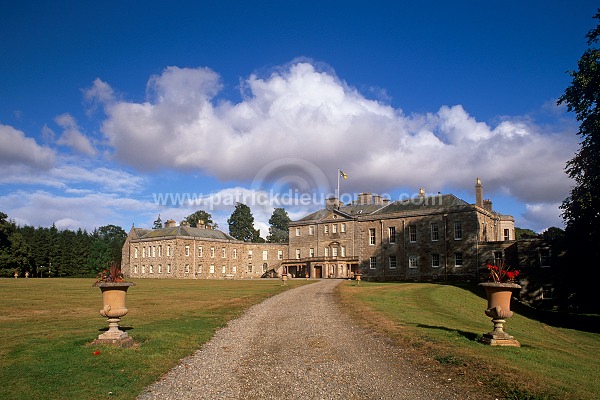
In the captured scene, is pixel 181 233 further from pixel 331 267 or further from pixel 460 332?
pixel 460 332

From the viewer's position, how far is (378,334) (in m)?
16.1

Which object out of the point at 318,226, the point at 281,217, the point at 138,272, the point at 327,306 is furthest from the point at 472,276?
the point at 281,217

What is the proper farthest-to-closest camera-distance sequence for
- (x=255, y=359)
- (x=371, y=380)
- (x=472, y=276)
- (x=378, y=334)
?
(x=472, y=276), (x=378, y=334), (x=255, y=359), (x=371, y=380)

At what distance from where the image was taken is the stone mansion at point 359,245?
60.1 m

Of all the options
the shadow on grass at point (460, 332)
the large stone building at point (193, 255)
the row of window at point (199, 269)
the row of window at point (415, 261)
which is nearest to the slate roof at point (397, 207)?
Answer: the row of window at point (415, 261)

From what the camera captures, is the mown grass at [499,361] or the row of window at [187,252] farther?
the row of window at [187,252]

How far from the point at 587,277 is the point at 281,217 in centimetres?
11528

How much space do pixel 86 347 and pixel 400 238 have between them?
185 feet

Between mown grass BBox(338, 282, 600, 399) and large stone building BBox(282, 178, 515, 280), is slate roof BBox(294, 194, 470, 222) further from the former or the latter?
mown grass BBox(338, 282, 600, 399)

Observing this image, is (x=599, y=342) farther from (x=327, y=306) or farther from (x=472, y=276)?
(x=472, y=276)

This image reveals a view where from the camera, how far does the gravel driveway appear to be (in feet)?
31.0

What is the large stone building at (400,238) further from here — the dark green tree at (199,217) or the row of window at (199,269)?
the dark green tree at (199,217)

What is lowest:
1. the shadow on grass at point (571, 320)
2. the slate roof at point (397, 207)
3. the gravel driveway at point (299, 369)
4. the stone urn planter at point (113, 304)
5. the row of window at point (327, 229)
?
the shadow on grass at point (571, 320)

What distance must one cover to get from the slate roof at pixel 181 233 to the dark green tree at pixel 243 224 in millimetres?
36272
